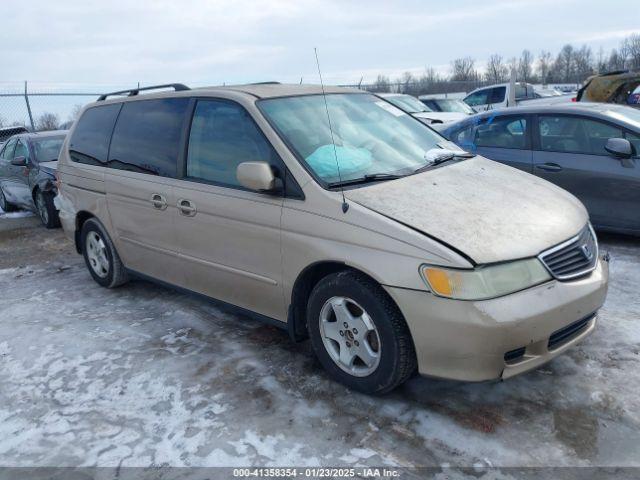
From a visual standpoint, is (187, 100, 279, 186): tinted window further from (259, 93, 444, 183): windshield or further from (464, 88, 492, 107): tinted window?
(464, 88, 492, 107): tinted window

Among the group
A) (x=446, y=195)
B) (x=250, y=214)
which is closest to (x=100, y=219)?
(x=250, y=214)

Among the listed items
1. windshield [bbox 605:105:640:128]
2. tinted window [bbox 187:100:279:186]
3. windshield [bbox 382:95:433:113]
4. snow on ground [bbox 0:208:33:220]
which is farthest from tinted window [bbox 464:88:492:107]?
tinted window [bbox 187:100:279:186]

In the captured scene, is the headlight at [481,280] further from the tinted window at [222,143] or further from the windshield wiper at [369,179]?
the tinted window at [222,143]

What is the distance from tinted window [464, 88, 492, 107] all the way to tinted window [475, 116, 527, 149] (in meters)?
13.6

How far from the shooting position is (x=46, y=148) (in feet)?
29.3

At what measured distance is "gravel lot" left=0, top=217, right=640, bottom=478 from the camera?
8.89 ft

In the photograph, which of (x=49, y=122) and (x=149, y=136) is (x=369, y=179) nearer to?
(x=149, y=136)

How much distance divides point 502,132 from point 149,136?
13.0 feet

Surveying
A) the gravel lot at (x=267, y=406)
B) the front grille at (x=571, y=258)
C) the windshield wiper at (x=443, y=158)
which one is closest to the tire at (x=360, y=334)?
the gravel lot at (x=267, y=406)

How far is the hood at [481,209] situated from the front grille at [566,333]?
0.43m

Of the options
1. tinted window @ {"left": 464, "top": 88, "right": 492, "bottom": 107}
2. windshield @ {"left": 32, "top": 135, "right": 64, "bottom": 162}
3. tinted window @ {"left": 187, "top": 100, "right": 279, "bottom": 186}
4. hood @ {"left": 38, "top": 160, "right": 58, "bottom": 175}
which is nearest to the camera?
tinted window @ {"left": 187, "top": 100, "right": 279, "bottom": 186}

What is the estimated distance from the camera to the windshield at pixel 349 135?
342 cm

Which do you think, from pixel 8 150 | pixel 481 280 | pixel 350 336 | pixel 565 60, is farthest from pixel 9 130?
pixel 565 60

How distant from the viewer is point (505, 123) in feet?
21.0
